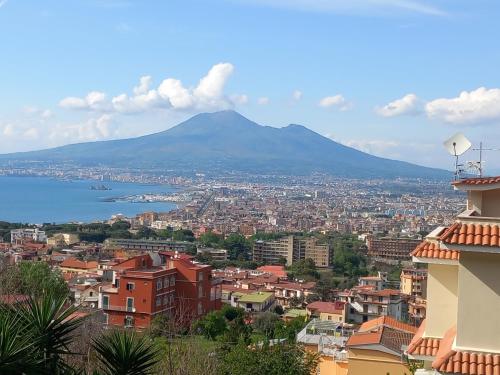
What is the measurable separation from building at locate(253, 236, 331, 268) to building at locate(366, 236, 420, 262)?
5.35m

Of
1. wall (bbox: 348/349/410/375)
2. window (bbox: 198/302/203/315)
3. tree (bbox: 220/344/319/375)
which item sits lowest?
window (bbox: 198/302/203/315)

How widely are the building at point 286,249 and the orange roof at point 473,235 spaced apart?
48464 mm

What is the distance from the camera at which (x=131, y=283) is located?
19734 mm

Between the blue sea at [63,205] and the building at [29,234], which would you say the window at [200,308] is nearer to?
the building at [29,234]

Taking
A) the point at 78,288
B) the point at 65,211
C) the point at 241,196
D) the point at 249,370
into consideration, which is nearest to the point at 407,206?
the point at 241,196

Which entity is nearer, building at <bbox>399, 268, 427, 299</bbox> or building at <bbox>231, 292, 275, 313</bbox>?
building at <bbox>231, 292, 275, 313</bbox>

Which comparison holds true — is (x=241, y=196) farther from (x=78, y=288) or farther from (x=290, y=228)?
(x=78, y=288)

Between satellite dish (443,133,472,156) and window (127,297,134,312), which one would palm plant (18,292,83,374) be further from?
window (127,297,134,312)

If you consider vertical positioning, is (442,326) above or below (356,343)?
above

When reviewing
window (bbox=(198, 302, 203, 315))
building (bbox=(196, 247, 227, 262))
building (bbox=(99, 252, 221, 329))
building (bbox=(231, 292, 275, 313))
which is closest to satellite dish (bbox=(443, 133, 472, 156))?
building (bbox=(99, 252, 221, 329))

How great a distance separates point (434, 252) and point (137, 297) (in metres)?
16.1

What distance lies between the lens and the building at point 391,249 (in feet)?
181

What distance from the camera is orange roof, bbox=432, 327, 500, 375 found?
3.44m

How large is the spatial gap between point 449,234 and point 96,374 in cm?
284
